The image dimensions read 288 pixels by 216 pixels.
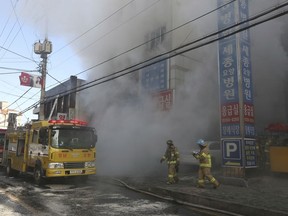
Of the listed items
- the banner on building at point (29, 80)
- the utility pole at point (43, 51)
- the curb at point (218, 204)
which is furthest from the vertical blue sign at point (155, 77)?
the banner on building at point (29, 80)

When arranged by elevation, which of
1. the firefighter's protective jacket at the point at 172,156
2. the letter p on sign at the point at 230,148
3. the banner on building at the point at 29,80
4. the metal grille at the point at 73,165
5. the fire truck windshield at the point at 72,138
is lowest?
the metal grille at the point at 73,165

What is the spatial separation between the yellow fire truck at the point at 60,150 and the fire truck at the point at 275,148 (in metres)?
5.20

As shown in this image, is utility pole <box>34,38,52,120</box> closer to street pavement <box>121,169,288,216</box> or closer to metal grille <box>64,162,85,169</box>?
metal grille <box>64,162,85,169</box>

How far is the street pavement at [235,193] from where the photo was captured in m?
6.07

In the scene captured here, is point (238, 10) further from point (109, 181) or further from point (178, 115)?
point (109, 181)

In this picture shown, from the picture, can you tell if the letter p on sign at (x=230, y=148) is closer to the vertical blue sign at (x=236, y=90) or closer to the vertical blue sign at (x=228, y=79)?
the vertical blue sign at (x=236, y=90)

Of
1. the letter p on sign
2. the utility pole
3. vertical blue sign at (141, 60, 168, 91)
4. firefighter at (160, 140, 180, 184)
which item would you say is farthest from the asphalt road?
the utility pole

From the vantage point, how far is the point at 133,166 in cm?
1366

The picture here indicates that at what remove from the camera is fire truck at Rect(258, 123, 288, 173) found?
950 cm

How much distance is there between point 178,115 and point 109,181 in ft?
10.9

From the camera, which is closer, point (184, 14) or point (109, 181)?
point (109, 181)

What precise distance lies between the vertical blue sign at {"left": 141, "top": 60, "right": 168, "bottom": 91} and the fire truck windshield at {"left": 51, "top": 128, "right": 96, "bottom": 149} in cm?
424

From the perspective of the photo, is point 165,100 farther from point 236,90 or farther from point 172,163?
point 236,90

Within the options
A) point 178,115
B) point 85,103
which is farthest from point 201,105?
point 85,103
